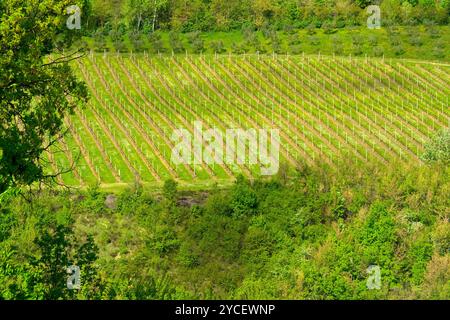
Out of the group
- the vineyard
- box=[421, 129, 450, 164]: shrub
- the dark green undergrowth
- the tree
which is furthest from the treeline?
the tree

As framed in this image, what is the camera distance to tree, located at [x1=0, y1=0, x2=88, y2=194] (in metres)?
19.7

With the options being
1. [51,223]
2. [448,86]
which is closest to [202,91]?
[448,86]

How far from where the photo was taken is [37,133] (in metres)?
20.8

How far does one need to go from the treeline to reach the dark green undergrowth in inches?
3445

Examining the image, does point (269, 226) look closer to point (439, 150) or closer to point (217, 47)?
point (439, 150)

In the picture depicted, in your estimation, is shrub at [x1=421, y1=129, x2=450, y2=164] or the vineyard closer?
shrub at [x1=421, y1=129, x2=450, y2=164]

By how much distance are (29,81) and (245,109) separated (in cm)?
9663

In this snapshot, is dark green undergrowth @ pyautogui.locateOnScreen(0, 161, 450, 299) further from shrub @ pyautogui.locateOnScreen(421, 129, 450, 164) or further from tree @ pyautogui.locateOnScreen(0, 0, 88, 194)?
tree @ pyautogui.locateOnScreen(0, 0, 88, 194)

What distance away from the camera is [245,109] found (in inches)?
4572

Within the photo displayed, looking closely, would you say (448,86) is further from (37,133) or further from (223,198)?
(37,133)

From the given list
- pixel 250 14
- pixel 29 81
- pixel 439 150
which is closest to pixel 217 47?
pixel 250 14

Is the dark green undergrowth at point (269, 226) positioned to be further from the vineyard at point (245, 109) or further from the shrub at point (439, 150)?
the vineyard at point (245, 109)

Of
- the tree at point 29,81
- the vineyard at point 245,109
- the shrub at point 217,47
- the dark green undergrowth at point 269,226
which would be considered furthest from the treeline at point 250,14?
the tree at point 29,81

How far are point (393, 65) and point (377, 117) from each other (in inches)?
1033
